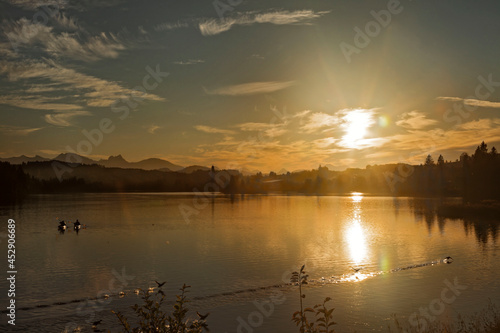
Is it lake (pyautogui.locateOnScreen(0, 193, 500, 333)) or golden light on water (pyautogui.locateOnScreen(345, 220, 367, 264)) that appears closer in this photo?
lake (pyautogui.locateOnScreen(0, 193, 500, 333))

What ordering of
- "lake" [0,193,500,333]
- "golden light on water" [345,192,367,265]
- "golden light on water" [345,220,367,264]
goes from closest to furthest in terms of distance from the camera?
"lake" [0,193,500,333] → "golden light on water" [345,192,367,265] → "golden light on water" [345,220,367,264]

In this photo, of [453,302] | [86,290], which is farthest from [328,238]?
[86,290]

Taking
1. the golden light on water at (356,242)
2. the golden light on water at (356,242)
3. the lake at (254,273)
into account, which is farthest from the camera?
the golden light on water at (356,242)

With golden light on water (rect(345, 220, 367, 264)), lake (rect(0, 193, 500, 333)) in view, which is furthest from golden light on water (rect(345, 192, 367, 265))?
lake (rect(0, 193, 500, 333))

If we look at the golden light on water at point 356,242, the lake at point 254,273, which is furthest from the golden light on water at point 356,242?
the lake at point 254,273

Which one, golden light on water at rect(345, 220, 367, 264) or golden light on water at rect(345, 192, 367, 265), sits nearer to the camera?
golden light on water at rect(345, 192, 367, 265)

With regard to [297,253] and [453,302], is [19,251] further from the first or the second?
[453,302]

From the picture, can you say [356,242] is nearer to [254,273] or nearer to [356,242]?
[356,242]

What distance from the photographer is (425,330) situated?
25750 mm

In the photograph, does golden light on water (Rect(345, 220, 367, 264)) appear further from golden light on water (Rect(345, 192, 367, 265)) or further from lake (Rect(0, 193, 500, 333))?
lake (Rect(0, 193, 500, 333))

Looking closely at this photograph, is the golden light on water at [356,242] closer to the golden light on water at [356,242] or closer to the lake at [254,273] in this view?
the golden light on water at [356,242]

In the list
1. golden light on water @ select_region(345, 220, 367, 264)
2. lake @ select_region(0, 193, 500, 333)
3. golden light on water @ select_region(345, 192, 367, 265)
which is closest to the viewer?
lake @ select_region(0, 193, 500, 333)

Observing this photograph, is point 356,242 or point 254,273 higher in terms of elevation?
point 254,273

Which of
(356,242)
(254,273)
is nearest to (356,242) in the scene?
(356,242)
